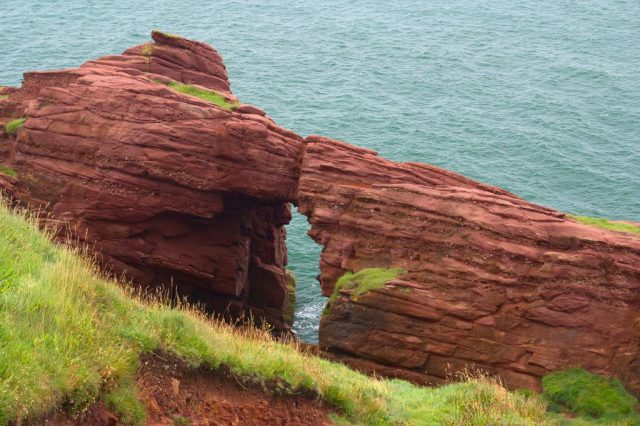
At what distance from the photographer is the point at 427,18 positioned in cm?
8694

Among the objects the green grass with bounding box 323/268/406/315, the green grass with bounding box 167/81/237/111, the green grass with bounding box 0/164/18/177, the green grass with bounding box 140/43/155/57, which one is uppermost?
the green grass with bounding box 140/43/155/57

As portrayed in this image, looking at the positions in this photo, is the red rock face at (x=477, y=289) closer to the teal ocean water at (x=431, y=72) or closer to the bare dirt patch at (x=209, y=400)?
the bare dirt patch at (x=209, y=400)

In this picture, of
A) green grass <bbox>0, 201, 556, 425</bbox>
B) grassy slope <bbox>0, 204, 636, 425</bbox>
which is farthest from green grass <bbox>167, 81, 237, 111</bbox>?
green grass <bbox>0, 201, 556, 425</bbox>

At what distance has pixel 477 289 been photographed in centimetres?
2288

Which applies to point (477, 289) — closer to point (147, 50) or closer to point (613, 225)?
point (613, 225)

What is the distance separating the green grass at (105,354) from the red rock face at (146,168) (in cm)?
1049

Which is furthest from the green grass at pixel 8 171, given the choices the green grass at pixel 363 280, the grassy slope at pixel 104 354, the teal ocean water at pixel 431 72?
the teal ocean water at pixel 431 72

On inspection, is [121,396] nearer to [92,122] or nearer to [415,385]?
[415,385]

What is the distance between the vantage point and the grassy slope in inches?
386

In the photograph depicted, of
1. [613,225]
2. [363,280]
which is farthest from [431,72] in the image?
[363,280]

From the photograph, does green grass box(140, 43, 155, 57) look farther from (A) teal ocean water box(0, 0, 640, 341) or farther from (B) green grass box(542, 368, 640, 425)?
(B) green grass box(542, 368, 640, 425)

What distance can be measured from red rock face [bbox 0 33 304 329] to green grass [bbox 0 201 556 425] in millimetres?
10492

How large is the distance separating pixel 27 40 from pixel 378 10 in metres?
37.9

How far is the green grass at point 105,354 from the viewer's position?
386 inches
